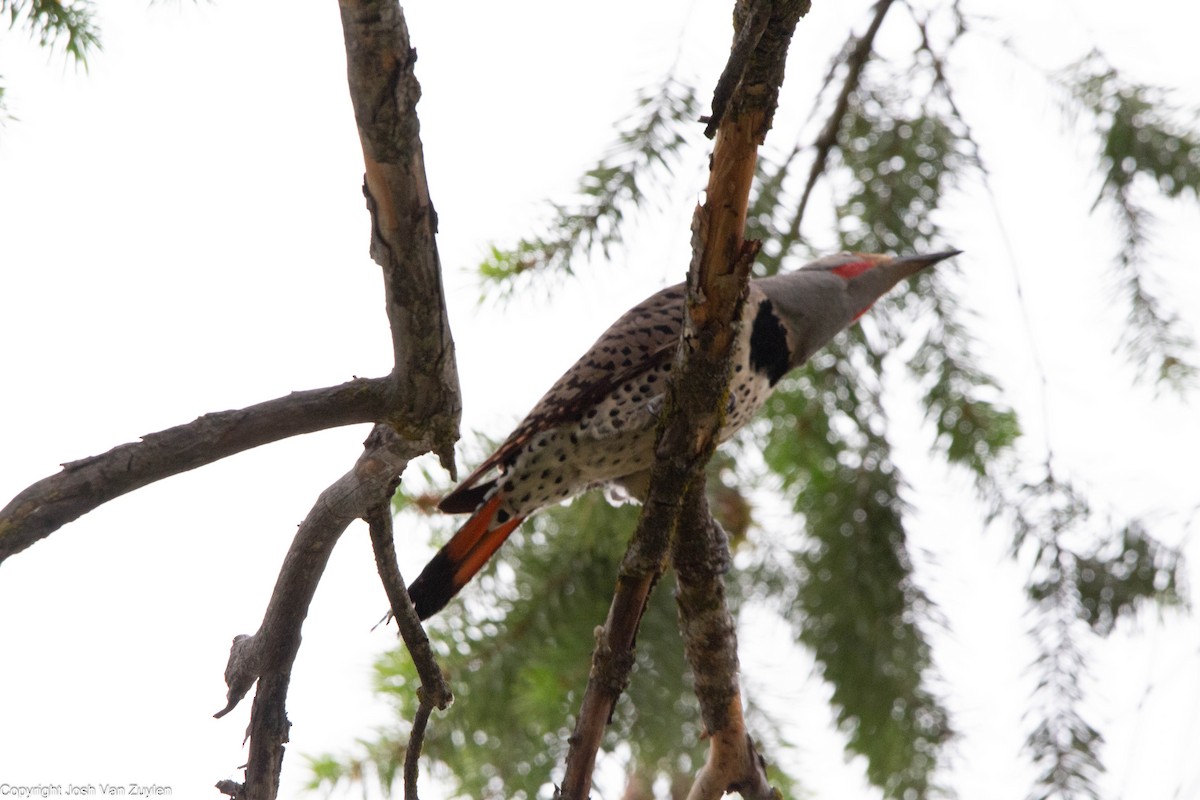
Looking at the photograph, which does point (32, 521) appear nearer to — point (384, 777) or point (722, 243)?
point (722, 243)

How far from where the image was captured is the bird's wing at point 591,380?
2.84 metres

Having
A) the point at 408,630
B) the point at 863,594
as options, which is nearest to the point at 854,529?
the point at 863,594

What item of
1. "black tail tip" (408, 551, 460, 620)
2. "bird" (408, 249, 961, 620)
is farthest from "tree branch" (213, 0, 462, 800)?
"bird" (408, 249, 961, 620)

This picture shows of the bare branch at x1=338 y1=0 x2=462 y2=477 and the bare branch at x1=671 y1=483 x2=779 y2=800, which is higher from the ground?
the bare branch at x1=338 y1=0 x2=462 y2=477

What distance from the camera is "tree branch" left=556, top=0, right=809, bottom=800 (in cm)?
163

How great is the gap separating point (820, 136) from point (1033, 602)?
4.37 feet

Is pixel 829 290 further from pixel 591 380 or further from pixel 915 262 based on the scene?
pixel 591 380

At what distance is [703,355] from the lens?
1887 mm

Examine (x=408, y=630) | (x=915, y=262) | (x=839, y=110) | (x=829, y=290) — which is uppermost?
(x=839, y=110)

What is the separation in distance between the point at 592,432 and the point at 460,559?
439 millimetres

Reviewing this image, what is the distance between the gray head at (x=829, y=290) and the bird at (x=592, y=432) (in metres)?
0.06

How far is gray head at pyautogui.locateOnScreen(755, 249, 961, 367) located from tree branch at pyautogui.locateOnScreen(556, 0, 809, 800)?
987mm

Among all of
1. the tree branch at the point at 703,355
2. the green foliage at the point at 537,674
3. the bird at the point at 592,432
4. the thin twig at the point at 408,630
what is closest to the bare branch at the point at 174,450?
the thin twig at the point at 408,630

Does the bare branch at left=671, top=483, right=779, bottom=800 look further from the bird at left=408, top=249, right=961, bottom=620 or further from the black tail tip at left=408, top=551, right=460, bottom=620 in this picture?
the black tail tip at left=408, top=551, right=460, bottom=620
